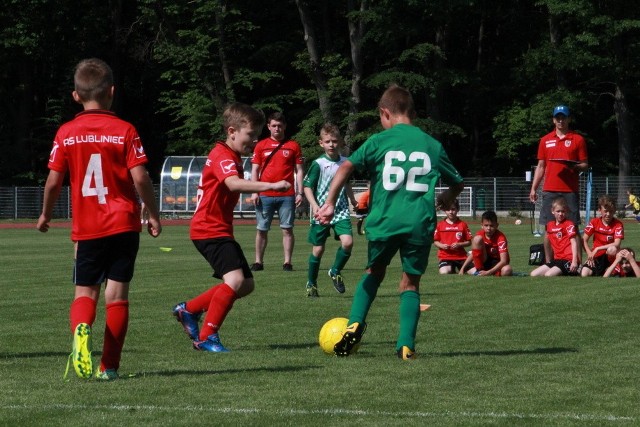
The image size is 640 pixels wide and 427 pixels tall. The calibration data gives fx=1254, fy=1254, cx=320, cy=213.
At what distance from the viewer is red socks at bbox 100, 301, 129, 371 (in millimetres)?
7492

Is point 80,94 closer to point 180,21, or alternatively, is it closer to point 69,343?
point 69,343

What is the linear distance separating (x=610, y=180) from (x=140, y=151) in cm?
4580

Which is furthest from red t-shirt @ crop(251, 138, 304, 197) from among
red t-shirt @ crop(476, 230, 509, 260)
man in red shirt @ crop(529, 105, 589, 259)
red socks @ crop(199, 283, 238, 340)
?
red socks @ crop(199, 283, 238, 340)

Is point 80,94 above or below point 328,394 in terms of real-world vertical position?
above

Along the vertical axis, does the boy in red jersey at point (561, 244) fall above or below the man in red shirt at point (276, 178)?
below

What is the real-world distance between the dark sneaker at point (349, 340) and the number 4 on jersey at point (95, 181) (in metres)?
2.07

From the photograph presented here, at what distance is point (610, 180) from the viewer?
5138cm

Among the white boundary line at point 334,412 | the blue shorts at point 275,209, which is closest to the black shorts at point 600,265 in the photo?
the blue shorts at point 275,209

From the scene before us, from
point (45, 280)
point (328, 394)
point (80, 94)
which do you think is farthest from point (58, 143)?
point (45, 280)

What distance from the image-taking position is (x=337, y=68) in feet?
176

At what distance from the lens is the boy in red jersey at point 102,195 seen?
24.3 ft

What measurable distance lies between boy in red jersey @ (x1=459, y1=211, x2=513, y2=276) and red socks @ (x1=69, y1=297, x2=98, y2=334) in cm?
1006

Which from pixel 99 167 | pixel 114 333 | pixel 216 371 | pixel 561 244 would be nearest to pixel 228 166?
pixel 99 167

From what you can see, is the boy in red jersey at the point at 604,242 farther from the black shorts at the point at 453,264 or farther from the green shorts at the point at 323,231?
the green shorts at the point at 323,231
